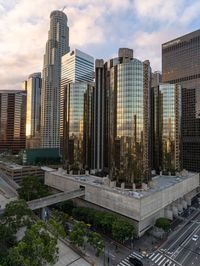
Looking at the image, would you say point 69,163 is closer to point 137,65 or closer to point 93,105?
point 93,105

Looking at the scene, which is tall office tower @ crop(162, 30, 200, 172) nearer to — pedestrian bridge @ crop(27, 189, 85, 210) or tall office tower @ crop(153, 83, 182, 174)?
tall office tower @ crop(153, 83, 182, 174)

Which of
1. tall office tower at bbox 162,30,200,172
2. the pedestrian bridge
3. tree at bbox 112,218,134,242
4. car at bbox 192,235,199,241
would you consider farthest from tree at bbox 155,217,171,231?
tall office tower at bbox 162,30,200,172

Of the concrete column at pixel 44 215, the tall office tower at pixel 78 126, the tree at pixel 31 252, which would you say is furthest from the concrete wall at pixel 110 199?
the tree at pixel 31 252

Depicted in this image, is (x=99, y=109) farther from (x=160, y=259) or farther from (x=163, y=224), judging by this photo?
(x=160, y=259)

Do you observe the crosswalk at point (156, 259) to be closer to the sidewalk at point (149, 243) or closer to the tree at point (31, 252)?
the sidewalk at point (149, 243)

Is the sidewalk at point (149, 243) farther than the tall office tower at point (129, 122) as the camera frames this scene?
No

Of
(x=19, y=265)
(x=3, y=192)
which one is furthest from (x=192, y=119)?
(x=19, y=265)
